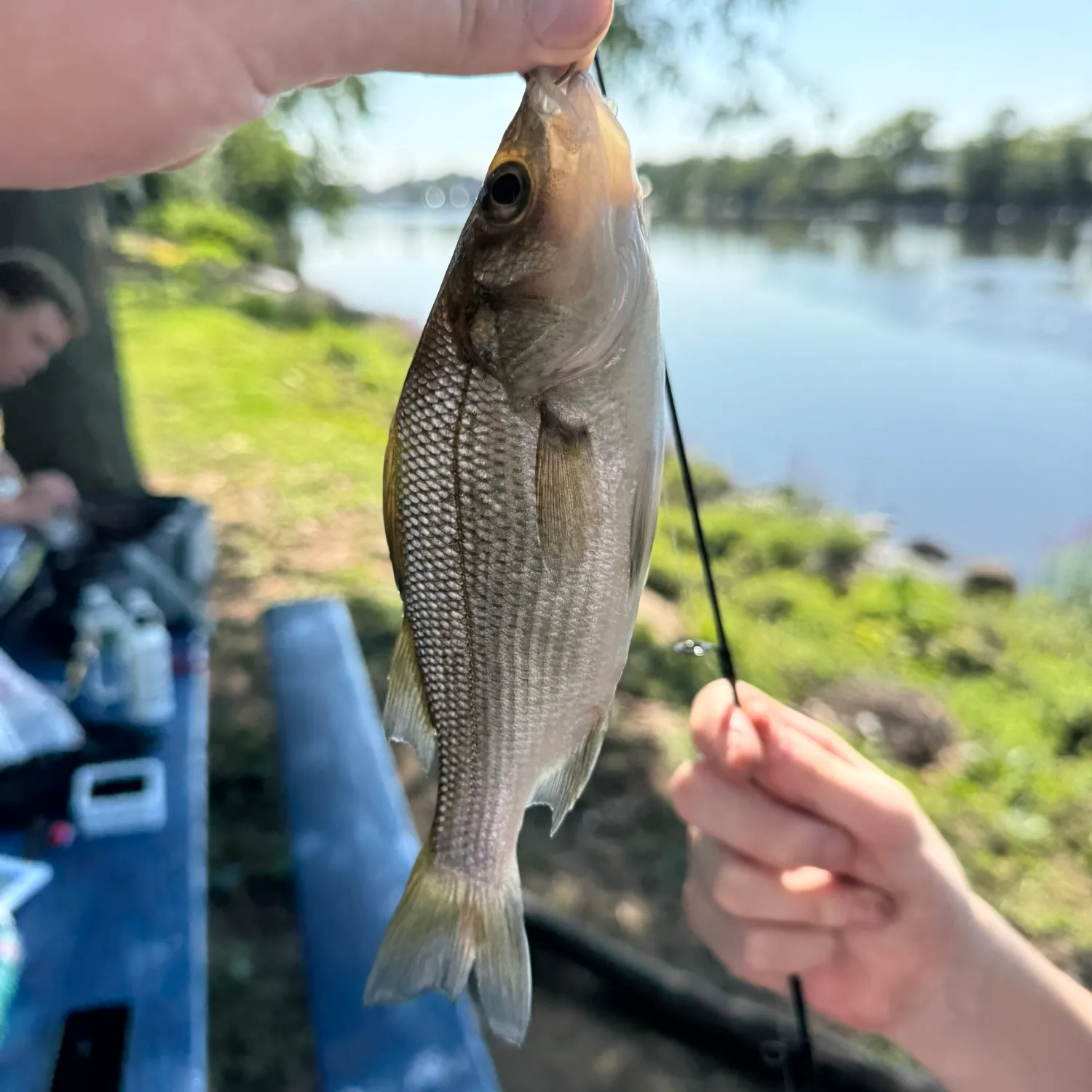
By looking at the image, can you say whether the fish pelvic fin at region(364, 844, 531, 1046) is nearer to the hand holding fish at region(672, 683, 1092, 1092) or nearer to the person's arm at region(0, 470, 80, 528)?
the hand holding fish at region(672, 683, 1092, 1092)

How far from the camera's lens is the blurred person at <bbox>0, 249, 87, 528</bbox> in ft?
12.4

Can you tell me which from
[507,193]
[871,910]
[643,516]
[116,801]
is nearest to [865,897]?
[871,910]

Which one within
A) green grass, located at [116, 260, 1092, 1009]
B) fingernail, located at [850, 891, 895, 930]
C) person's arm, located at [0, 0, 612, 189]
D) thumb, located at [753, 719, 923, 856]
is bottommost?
green grass, located at [116, 260, 1092, 1009]

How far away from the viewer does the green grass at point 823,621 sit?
4109mm

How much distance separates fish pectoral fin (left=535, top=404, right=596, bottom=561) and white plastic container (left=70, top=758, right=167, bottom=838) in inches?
75.0

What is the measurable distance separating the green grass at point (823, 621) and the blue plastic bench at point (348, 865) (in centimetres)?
114

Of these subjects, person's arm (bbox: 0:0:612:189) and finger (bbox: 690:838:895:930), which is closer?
person's arm (bbox: 0:0:612:189)

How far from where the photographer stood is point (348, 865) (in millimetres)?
2654

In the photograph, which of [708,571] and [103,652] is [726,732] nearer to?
[708,571]

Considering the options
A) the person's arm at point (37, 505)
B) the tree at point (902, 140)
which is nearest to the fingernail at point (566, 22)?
the person's arm at point (37, 505)

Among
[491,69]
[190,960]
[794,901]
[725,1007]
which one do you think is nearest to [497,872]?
[794,901]

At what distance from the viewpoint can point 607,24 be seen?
3.43ft

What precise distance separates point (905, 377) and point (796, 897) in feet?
43.4

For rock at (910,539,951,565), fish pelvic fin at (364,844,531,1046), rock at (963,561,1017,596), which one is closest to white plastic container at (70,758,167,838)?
fish pelvic fin at (364,844,531,1046)
